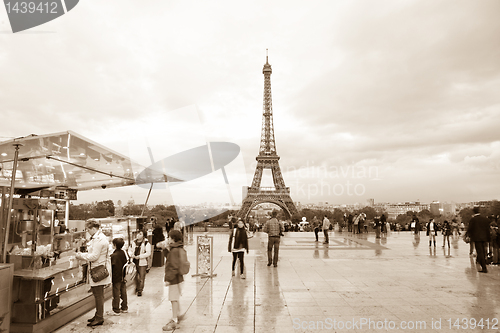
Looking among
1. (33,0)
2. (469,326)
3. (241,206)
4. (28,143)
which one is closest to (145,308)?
(28,143)

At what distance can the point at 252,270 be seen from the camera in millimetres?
9945

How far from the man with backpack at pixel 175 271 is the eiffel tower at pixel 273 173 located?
167ft

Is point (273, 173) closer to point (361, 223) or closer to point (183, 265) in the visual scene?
point (361, 223)

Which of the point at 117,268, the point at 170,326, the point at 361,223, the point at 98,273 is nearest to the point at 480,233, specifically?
the point at 170,326

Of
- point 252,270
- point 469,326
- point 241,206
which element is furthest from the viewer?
point 241,206

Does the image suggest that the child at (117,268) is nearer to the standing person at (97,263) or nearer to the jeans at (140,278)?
the standing person at (97,263)

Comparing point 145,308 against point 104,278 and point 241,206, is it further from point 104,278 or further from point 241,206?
point 241,206

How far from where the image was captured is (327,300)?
6.66 metres

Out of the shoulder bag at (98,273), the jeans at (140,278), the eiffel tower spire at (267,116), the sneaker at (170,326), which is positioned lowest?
the sneaker at (170,326)

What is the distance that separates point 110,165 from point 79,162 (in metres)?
0.85

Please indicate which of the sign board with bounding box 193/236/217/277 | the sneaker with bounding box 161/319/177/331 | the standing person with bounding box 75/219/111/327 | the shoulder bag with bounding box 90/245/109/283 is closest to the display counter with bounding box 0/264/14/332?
the standing person with bounding box 75/219/111/327

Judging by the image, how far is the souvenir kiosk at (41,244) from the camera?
4.91m

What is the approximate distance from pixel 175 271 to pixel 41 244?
9.98ft

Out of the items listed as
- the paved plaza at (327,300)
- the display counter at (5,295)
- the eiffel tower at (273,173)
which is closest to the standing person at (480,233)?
the paved plaza at (327,300)
